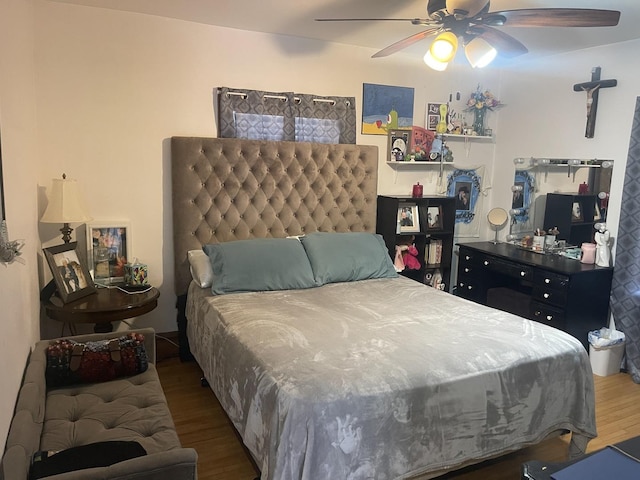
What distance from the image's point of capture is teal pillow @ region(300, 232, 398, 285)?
139 inches

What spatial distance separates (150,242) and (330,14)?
1995mm

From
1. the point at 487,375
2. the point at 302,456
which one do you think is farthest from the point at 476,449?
the point at 302,456

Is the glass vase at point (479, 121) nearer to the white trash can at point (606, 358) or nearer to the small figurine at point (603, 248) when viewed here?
the small figurine at point (603, 248)

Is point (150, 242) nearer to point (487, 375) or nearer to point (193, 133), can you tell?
point (193, 133)

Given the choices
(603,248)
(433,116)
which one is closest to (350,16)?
(433,116)

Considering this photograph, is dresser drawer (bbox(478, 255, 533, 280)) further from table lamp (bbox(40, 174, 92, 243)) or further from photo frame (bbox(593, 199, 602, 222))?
table lamp (bbox(40, 174, 92, 243))

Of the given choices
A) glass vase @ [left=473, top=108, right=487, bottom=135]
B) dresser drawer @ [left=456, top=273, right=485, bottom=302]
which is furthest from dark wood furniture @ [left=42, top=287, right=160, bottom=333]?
glass vase @ [left=473, top=108, right=487, bottom=135]

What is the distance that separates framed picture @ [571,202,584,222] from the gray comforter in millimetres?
1661

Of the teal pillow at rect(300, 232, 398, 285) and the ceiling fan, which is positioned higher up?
the ceiling fan

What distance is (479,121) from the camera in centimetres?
466

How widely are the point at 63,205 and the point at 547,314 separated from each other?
3435mm

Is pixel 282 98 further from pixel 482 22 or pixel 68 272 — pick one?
pixel 68 272

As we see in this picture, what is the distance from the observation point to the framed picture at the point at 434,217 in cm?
441

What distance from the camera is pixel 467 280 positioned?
177 inches
